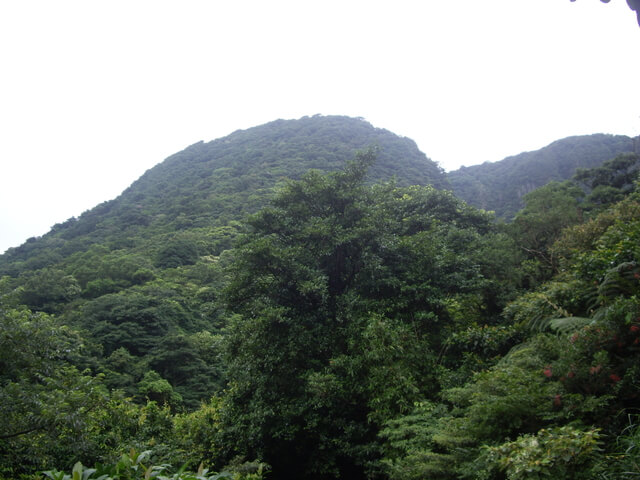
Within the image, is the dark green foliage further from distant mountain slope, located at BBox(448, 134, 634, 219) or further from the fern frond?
distant mountain slope, located at BBox(448, 134, 634, 219)

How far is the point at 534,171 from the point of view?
5525 cm

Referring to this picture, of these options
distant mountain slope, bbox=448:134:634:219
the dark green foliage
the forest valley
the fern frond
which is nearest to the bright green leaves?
the forest valley

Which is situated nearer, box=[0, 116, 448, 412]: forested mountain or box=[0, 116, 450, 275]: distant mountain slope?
box=[0, 116, 448, 412]: forested mountain

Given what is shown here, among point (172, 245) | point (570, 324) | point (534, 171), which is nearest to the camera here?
point (570, 324)

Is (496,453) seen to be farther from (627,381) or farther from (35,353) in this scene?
(35,353)

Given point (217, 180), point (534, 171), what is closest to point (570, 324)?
point (217, 180)

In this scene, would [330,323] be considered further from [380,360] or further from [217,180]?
[217,180]

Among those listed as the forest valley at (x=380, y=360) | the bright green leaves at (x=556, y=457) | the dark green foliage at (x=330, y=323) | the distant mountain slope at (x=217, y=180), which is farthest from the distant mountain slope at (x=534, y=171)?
the bright green leaves at (x=556, y=457)

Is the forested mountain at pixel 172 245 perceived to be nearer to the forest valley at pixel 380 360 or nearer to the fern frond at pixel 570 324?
the forest valley at pixel 380 360

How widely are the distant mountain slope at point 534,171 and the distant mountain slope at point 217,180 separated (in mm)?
5618

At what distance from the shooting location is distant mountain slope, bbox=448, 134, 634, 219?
49.2 metres

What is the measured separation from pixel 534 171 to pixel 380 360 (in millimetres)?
56866

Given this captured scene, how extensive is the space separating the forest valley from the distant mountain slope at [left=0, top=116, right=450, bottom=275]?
2482 cm

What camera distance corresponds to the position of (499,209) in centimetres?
4625
